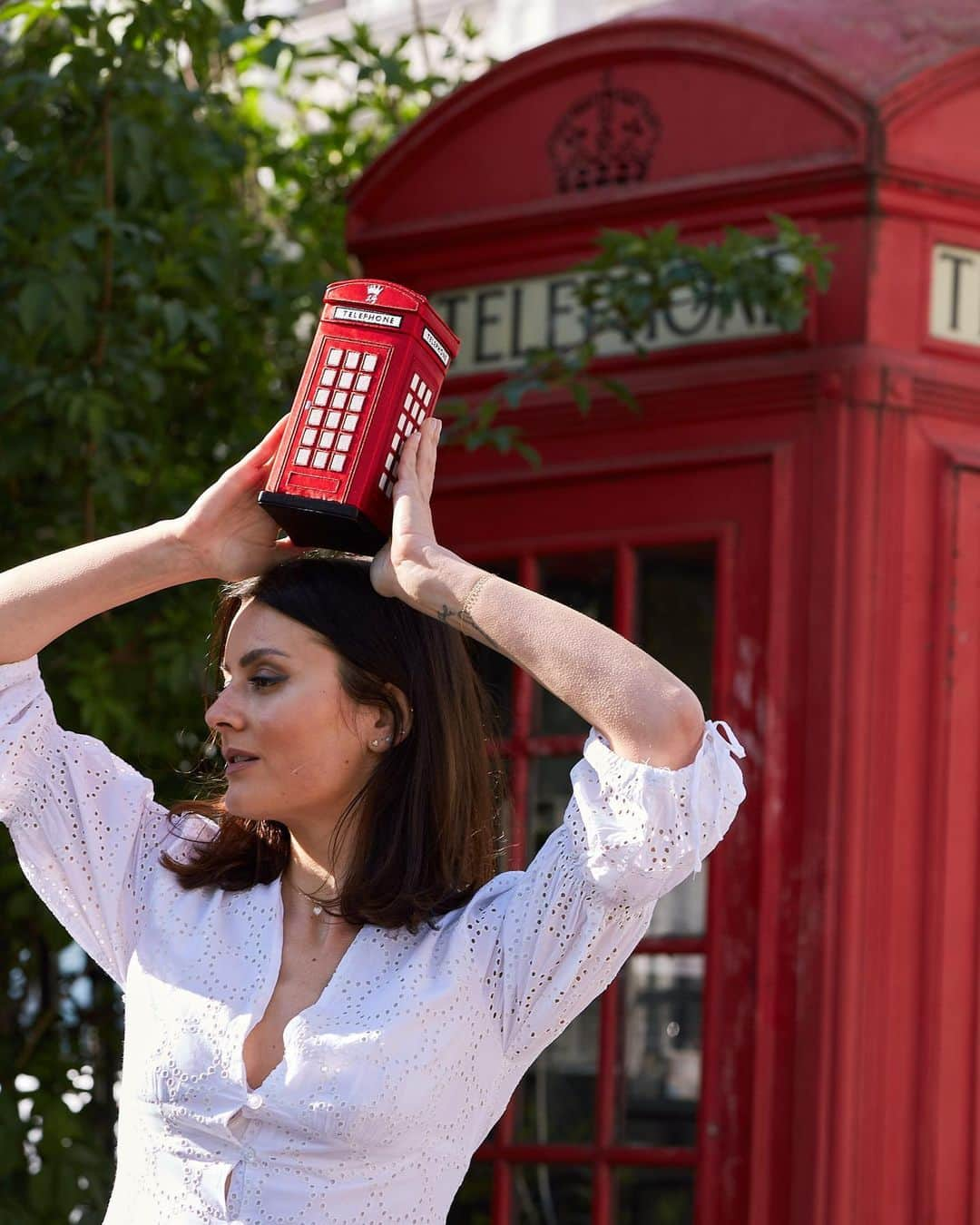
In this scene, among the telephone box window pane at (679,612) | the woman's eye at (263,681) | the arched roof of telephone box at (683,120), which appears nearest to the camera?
the woman's eye at (263,681)

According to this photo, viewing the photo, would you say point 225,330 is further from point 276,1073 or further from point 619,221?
point 276,1073

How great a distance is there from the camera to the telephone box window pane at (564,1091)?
3672 mm

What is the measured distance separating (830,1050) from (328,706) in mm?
1376

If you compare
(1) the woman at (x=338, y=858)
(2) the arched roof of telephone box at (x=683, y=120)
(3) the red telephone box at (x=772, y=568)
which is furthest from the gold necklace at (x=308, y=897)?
(2) the arched roof of telephone box at (x=683, y=120)

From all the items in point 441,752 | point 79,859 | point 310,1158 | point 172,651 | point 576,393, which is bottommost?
point 310,1158

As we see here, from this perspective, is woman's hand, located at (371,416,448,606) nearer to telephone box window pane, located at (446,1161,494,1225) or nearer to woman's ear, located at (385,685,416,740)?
woman's ear, located at (385,685,416,740)

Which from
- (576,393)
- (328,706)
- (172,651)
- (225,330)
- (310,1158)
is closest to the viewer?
(310,1158)

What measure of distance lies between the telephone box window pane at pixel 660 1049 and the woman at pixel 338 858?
125cm

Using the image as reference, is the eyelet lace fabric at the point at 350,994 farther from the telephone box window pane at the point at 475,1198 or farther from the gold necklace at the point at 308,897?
the telephone box window pane at the point at 475,1198

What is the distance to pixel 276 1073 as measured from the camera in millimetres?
2078

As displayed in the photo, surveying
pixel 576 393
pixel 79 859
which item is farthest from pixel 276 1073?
pixel 576 393

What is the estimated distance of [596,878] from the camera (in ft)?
6.79

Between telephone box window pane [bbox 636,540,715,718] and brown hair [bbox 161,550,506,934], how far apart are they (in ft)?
4.06

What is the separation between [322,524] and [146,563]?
0.25m
